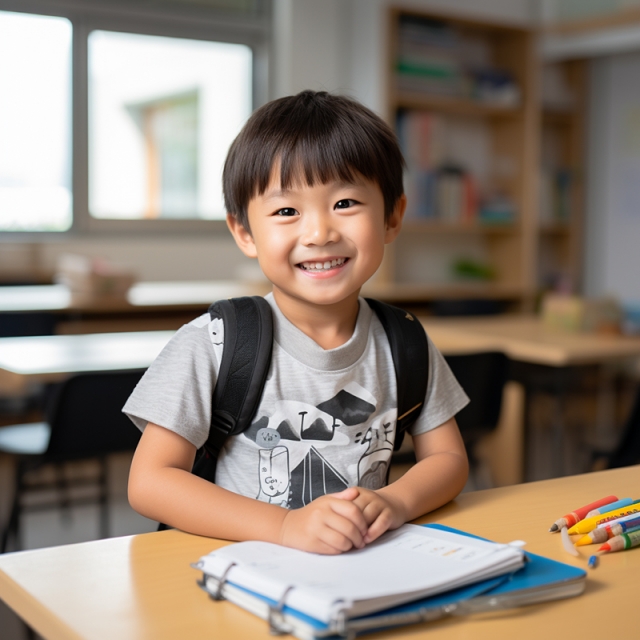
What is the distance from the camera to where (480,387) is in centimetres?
239

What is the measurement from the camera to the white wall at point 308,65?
4902 millimetres

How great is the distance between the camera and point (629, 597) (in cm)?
74

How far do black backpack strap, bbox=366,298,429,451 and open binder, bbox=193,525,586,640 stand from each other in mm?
317

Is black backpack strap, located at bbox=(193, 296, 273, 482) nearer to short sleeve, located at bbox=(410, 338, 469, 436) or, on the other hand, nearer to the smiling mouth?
the smiling mouth

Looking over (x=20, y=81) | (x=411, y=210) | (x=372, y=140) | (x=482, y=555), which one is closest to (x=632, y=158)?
(x=411, y=210)

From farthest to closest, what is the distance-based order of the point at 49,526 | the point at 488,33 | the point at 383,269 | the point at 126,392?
the point at 488,33, the point at 383,269, the point at 49,526, the point at 126,392

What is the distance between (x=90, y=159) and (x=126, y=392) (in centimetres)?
302

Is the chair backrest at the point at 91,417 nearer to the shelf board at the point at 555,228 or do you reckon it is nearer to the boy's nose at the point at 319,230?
the boy's nose at the point at 319,230

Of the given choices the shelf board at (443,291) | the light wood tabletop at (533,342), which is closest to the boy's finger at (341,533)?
the light wood tabletop at (533,342)

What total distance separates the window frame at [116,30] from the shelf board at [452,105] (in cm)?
82

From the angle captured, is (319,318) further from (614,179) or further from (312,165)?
(614,179)

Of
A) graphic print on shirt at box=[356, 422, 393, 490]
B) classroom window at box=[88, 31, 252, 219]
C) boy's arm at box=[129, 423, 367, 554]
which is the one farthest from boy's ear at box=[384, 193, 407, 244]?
classroom window at box=[88, 31, 252, 219]

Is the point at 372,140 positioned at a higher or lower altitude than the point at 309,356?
higher

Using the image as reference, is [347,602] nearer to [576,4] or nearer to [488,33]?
[576,4]
